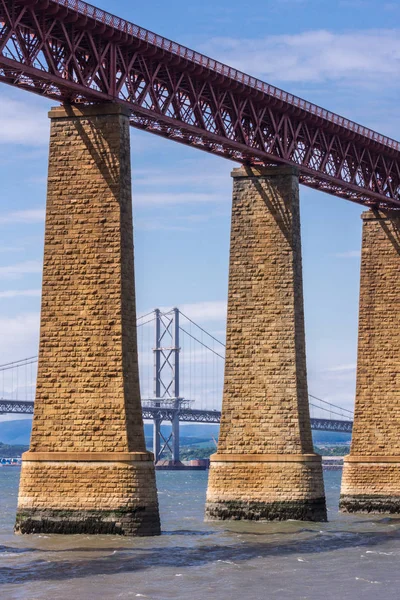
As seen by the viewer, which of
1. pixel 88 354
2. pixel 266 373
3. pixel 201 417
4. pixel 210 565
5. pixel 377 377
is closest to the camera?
pixel 210 565

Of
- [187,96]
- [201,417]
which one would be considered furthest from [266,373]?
[201,417]

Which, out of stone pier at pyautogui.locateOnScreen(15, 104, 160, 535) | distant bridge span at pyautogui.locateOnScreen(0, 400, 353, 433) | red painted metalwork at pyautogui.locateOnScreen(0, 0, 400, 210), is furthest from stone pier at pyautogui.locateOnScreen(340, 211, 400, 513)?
distant bridge span at pyautogui.locateOnScreen(0, 400, 353, 433)

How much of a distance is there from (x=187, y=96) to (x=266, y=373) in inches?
451

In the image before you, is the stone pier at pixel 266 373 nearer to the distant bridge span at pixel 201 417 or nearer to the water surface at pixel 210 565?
the water surface at pixel 210 565

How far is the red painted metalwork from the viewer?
160 feet

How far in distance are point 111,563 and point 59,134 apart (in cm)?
1516

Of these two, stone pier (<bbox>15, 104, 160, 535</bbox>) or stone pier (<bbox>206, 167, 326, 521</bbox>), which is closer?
stone pier (<bbox>15, 104, 160, 535</bbox>)

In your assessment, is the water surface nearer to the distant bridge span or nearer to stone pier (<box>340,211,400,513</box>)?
stone pier (<box>340,211,400,513</box>)

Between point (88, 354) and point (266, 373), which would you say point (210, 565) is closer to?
point (88, 354)

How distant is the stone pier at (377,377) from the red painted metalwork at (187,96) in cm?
220

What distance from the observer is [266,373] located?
6178 cm

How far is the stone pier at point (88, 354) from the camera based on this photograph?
1945 inches

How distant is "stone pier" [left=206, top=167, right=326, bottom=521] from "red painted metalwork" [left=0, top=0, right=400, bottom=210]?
2.39 m

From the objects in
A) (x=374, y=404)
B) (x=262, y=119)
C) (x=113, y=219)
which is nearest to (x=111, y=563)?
(x=113, y=219)
